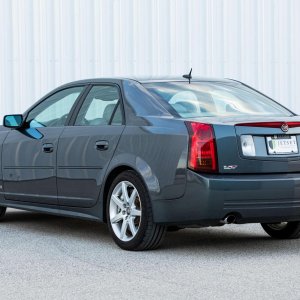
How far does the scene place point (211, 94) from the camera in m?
8.59

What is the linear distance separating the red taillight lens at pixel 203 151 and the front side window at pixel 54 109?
71.8 inches

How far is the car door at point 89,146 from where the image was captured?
842 centimetres

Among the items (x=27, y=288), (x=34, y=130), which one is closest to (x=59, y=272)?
(x=27, y=288)

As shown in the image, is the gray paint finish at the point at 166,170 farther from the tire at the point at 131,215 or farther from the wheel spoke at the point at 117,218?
the wheel spoke at the point at 117,218

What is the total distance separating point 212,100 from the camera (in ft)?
27.8

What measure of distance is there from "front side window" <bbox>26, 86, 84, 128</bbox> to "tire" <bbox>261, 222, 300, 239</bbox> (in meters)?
1.98

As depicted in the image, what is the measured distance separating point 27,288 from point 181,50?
31.6 feet

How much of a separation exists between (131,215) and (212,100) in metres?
1.17

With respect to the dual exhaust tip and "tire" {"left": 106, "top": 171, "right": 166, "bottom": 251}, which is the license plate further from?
"tire" {"left": 106, "top": 171, "right": 166, "bottom": 251}

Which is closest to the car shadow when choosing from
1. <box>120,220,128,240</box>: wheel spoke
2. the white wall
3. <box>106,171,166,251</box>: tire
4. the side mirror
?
<box>106,171,166,251</box>: tire

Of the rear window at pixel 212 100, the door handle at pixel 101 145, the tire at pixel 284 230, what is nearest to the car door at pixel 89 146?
the door handle at pixel 101 145

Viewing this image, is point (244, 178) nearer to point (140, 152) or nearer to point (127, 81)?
point (140, 152)

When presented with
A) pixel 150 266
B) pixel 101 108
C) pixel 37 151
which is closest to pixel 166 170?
pixel 150 266

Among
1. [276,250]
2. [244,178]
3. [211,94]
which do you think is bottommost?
[276,250]
